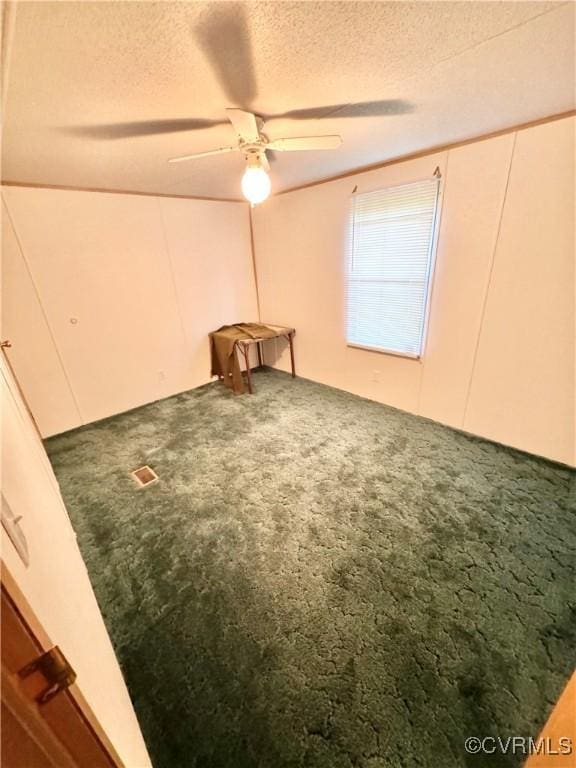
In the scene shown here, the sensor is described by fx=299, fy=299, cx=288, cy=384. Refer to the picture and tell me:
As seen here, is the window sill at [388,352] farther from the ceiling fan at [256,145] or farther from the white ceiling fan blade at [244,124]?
the white ceiling fan blade at [244,124]

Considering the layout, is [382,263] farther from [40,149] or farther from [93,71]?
[40,149]

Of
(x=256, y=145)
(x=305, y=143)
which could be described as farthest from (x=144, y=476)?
(x=305, y=143)

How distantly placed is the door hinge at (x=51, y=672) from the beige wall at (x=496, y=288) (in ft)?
9.20

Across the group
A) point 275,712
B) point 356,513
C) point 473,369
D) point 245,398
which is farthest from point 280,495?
point 473,369

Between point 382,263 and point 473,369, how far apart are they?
1.27m

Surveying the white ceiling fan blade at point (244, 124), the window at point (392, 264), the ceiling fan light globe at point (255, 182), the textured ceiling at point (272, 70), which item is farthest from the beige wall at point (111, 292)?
the white ceiling fan blade at point (244, 124)

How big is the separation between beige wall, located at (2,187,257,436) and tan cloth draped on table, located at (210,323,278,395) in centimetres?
13

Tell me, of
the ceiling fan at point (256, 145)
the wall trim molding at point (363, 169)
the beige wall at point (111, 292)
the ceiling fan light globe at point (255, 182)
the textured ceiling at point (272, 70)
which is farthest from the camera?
the beige wall at point (111, 292)

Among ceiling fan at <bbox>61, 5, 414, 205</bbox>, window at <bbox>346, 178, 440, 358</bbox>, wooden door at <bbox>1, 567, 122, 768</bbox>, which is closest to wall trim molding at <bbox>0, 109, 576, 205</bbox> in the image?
window at <bbox>346, 178, 440, 358</bbox>

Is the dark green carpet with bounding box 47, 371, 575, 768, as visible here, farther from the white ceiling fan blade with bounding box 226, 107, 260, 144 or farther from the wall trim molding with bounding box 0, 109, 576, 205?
the wall trim molding with bounding box 0, 109, 576, 205

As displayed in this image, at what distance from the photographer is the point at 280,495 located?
211 centimetres

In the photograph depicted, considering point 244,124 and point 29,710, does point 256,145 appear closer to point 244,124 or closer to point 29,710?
point 244,124

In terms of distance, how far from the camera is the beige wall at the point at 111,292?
8.55 ft

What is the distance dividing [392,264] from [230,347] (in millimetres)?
1975
